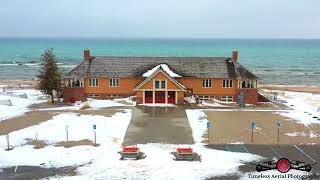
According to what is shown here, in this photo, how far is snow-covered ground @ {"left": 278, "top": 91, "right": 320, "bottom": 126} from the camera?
4039cm

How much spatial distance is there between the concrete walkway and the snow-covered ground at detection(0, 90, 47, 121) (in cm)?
1175

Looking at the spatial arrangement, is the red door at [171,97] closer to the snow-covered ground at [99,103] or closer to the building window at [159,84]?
the building window at [159,84]

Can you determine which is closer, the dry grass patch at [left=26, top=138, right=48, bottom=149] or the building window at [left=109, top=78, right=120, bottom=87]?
the dry grass patch at [left=26, top=138, right=48, bottom=149]

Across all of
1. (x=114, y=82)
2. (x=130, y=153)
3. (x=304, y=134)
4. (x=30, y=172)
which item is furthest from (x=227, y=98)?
(x=30, y=172)

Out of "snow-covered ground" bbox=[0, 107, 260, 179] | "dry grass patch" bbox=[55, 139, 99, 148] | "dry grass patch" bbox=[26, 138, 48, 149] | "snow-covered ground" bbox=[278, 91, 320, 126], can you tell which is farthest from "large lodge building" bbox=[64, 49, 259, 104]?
"dry grass patch" bbox=[26, 138, 48, 149]

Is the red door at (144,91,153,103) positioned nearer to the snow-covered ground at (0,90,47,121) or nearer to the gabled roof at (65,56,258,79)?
the gabled roof at (65,56,258,79)

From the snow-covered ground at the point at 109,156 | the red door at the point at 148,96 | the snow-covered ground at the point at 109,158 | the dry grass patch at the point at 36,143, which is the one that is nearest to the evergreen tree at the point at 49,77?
the red door at the point at 148,96

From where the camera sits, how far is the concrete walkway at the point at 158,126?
105ft

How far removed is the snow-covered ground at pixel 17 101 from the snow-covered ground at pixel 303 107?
26.5 metres

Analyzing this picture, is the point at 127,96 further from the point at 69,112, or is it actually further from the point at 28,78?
the point at 28,78

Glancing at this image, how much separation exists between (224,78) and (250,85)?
3.03m

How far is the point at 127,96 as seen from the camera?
5078cm

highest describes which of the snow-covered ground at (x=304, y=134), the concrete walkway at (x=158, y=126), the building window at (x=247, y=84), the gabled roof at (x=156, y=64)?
the gabled roof at (x=156, y=64)

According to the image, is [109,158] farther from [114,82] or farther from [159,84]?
[114,82]
